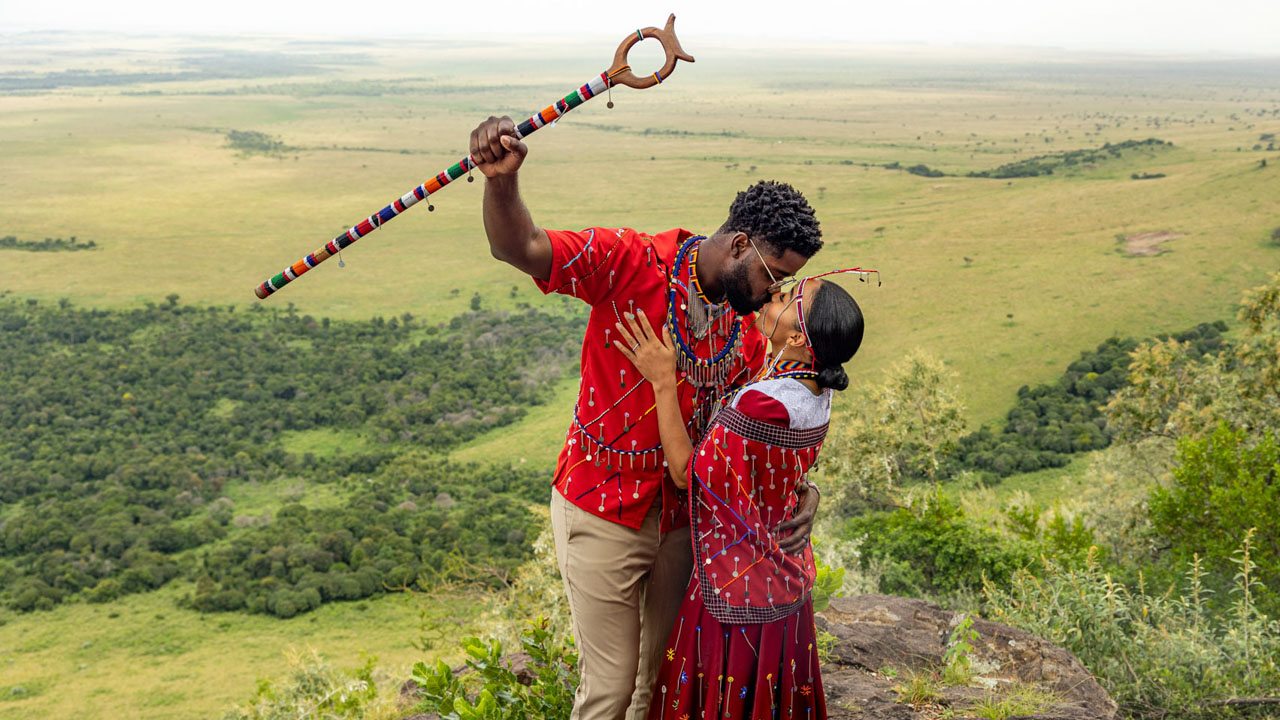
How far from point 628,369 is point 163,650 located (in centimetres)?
3642

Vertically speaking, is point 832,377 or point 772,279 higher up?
point 772,279

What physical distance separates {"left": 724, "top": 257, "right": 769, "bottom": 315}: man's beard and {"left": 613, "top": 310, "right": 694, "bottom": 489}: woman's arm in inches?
12.2

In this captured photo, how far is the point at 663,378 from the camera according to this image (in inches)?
128

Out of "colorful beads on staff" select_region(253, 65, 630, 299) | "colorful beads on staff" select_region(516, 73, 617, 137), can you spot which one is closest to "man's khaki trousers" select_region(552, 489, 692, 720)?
"colorful beads on staff" select_region(253, 65, 630, 299)

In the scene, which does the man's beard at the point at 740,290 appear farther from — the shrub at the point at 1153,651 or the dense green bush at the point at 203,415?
the dense green bush at the point at 203,415

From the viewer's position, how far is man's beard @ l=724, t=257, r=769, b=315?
3.44 metres

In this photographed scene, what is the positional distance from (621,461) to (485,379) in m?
57.6

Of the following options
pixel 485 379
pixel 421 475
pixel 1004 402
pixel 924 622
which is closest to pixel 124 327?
pixel 485 379

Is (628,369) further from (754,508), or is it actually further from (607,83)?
(607,83)

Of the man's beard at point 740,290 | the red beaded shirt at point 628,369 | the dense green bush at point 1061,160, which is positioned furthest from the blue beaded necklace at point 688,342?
the dense green bush at point 1061,160

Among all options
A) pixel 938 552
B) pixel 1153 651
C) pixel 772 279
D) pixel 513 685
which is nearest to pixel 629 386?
pixel 772 279

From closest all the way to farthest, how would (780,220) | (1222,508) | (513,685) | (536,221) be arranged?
1. (780,220)
2. (513,685)
3. (1222,508)
4. (536,221)

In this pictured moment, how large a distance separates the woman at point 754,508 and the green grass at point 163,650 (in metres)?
24.3

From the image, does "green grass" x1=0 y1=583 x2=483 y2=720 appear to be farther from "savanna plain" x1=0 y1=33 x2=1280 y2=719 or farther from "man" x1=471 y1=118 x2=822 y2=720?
"man" x1=471 y1=118 x2=822 y2=720
